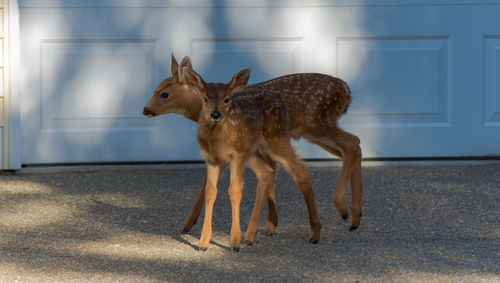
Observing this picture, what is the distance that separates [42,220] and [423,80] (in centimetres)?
402

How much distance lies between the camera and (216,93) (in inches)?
187

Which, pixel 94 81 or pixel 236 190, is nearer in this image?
pixel 236 190

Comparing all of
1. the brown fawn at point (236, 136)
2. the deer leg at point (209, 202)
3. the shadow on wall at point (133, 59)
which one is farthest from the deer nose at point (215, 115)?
the shadow on wall at point (133, 59)

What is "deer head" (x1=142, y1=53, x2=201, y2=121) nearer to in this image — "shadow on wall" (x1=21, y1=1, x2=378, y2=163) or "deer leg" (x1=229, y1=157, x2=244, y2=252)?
"deer leg" (x1=229, y1=157, x2=244, y2=252)

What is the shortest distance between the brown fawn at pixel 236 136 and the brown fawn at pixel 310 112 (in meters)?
0.25

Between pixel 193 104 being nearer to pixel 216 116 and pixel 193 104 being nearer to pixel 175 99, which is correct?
pixel 175 99

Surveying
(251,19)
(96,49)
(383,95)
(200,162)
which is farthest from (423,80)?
(96,49)

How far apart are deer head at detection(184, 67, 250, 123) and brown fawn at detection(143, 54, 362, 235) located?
1.90 feet

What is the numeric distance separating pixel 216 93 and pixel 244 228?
1098 millimetres

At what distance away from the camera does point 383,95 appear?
7992 mm

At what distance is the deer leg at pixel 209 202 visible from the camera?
474 cm

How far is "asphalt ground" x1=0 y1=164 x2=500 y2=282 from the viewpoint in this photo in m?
4.24

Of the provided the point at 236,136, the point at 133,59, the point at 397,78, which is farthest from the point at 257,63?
the point at 236,136

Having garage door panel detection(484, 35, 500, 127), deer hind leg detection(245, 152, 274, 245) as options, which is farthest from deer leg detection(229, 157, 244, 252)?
garage door panel detection(484, 35, 500, 127)
